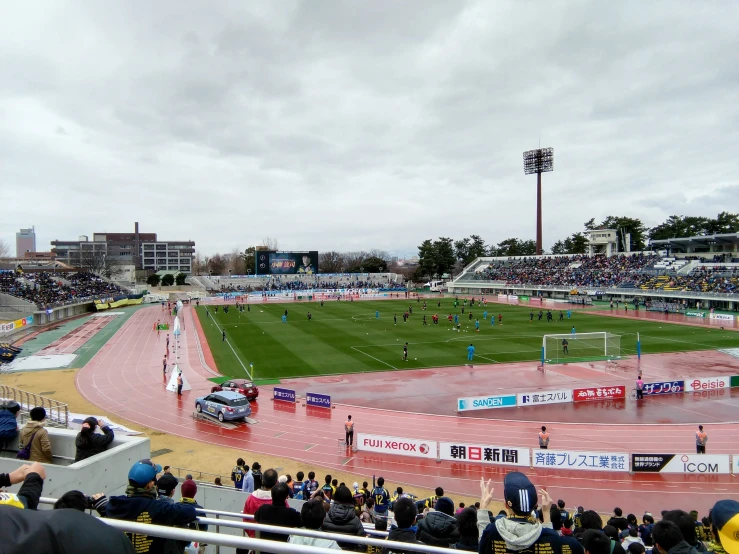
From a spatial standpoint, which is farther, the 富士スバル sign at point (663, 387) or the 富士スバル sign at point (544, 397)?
the 富士スバル sign at point (663, 387)

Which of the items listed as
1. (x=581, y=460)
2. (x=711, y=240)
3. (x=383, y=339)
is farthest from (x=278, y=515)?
(x=711, y=240)

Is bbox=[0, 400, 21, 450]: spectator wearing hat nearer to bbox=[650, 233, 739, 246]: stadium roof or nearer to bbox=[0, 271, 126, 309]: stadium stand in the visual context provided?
bbox=[0, 271, 126, 309]: stadium stand

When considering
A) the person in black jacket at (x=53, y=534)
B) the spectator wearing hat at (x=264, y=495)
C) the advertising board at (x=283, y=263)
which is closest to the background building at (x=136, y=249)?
the advertising board at (x=283, y=263)

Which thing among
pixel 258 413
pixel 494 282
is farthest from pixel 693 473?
pixel 494 282

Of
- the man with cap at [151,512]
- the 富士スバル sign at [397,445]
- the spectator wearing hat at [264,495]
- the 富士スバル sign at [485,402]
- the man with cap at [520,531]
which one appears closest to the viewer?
the man with cap at [520,531]

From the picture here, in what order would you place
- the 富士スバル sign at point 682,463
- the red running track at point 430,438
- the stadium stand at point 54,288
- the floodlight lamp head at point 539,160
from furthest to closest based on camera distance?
the floodlight lamp head at point 539,160 < the stadium stand at point 54,288 < the 富士スバル sign at point 682,463 < the red running track at point 430,438

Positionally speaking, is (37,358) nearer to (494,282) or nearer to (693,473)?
(693,473)

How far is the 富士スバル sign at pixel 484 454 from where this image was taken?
17.7 metres

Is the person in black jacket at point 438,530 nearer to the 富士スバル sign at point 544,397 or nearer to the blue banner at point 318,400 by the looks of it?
the blue banner at point 318,400

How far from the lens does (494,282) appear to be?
96.7 m

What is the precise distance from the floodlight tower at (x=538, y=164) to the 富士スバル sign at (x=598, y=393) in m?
92.2

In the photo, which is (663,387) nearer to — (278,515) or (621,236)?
(278,515)

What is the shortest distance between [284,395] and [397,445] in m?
8.60

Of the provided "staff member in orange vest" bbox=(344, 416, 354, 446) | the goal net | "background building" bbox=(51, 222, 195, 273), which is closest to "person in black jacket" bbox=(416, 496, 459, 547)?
"staff member in orange vest" bbox=(344, 416, 354, 446)
